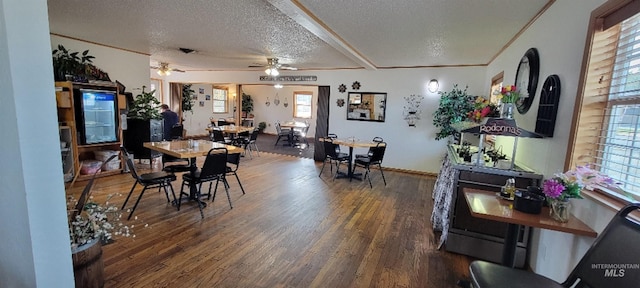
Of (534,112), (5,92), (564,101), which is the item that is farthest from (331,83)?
(5,92)

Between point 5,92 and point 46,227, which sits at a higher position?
point 5,92

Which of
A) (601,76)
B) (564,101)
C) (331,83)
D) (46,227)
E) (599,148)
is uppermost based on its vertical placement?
(331,83)

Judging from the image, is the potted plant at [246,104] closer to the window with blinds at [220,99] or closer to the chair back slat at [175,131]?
the window with blinds at [220,99]

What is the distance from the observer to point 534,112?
262 centimetres

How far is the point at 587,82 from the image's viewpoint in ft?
5.92

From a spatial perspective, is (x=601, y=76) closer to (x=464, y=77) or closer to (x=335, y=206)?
(x=335, y=206)

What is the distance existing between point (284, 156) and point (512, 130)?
5845 millimetres

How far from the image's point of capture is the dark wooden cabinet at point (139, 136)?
5.35 meters

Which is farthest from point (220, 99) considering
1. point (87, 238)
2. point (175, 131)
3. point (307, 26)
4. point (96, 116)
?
point (87, 238)

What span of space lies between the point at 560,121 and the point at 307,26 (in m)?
2.45

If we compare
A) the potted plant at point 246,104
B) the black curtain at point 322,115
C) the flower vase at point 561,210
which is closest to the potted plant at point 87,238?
the flower vase at point 561,210

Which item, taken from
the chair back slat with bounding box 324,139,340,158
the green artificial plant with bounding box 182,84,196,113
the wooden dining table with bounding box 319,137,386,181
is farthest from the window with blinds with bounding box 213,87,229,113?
the chair back slat with bounding box 324,139,340,158

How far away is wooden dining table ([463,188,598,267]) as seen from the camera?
1.63 m

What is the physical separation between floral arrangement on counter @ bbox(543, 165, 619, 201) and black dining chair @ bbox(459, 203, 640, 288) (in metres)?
0.29
